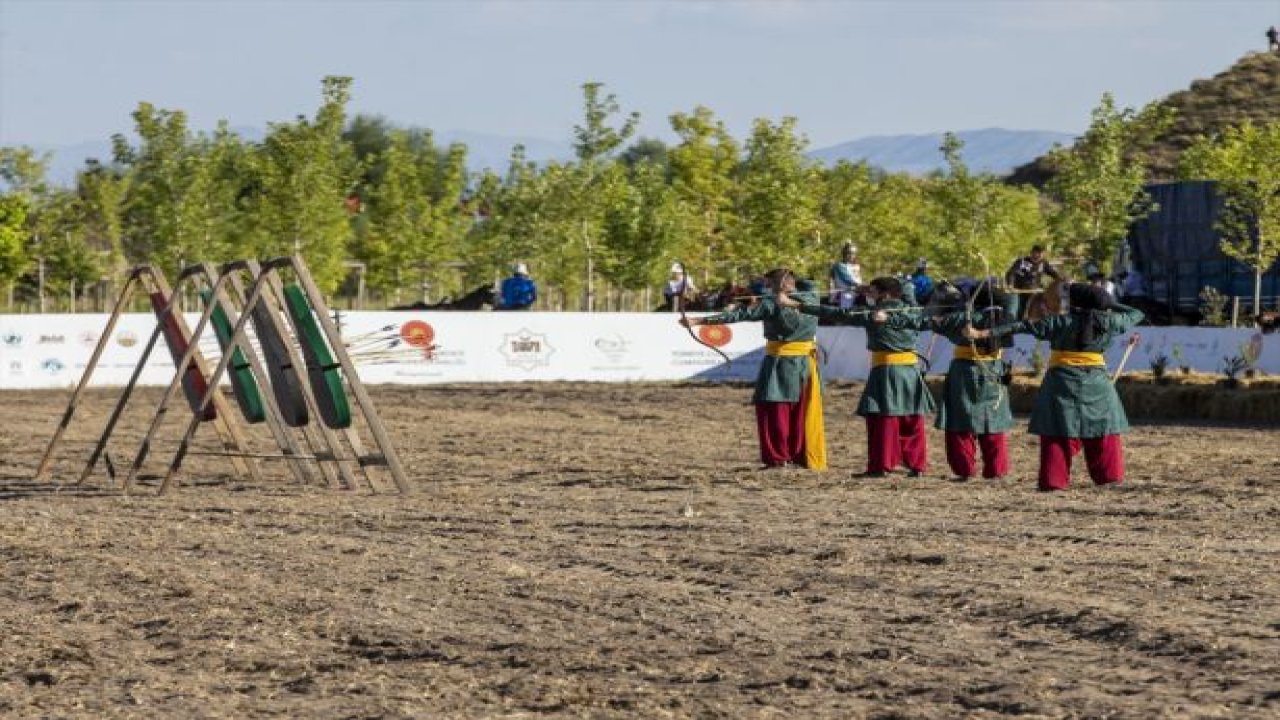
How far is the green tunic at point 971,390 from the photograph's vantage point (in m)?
17.0

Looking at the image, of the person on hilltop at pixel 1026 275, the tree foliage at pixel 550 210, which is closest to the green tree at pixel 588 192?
the tree foliage at pixel 550 210

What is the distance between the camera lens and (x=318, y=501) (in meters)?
15.9

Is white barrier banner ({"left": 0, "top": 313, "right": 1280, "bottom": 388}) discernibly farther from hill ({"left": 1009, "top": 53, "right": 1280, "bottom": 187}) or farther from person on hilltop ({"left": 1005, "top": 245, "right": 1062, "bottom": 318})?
hill ({"left": 1009, "top": 53, "right": 1280, "bottom": 187})

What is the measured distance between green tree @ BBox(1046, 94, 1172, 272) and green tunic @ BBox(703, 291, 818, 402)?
27.8 meters

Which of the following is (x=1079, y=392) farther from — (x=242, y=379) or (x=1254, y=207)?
(x=1254, y=207)

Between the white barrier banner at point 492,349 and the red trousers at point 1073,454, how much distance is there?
16.3m

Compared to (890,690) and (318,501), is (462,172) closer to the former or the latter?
(318,501)

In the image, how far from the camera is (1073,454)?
16.3m

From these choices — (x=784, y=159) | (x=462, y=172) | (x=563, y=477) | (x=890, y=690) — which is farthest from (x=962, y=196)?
(x=890, y=690)

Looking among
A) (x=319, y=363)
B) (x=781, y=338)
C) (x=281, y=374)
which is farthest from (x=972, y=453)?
(x=281, y=374)

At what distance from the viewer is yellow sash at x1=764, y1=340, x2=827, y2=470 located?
18000mm

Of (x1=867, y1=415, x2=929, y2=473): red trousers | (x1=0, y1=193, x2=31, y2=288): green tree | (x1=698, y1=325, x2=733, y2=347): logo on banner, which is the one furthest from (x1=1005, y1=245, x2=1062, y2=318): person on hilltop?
(x1=0, y1=193, x2=31, y2=288): green tree

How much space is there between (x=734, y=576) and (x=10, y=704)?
418 centimetres

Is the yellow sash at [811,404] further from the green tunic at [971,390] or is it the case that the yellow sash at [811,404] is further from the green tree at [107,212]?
the green tree at [107,212]
